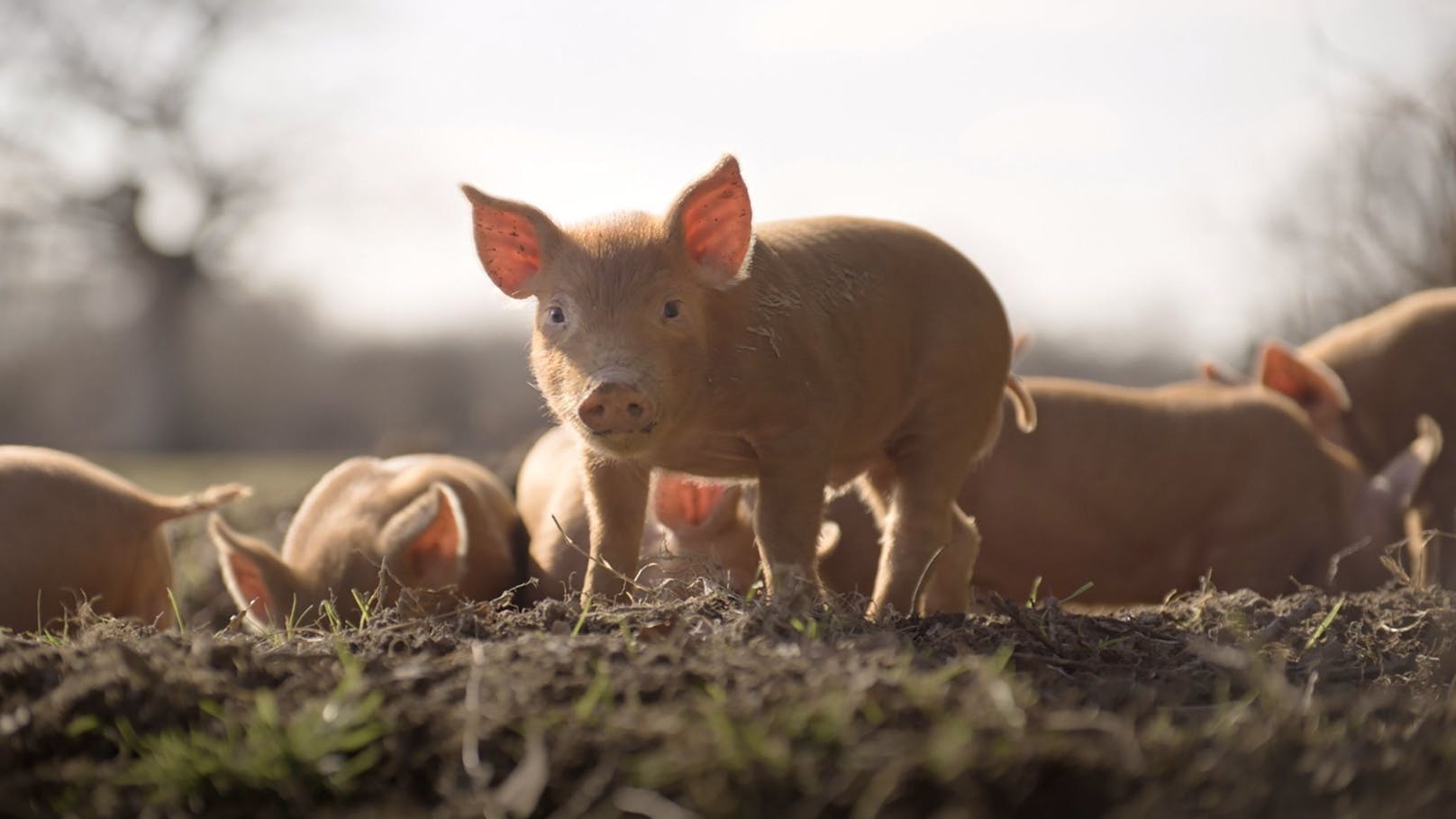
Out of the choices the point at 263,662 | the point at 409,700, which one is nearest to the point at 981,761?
the point at 409,700

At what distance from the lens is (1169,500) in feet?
21.7

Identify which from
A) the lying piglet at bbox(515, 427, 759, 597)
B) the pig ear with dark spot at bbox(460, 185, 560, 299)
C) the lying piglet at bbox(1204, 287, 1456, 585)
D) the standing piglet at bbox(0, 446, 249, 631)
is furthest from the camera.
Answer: the lying piglet at bbox(1204, 287, 1456, 585)

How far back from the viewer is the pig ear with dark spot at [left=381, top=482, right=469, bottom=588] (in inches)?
205

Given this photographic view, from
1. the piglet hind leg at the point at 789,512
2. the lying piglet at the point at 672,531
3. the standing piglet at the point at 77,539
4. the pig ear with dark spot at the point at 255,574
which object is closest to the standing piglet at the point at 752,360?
the piglet hind leg at the point at 789,512

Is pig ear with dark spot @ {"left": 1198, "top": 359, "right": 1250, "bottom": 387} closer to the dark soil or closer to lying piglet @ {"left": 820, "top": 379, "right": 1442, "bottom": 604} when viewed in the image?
lying piglet @ {"left": 820, "top": 379, "right": 1442, "bottom": 604}

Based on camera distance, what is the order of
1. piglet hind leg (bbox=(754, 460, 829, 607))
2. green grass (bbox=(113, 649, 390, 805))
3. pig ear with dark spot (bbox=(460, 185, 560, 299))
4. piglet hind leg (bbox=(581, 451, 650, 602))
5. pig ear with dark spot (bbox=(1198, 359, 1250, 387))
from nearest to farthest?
1. green grass (bbox=(113, 649, 390, 805))
2. piglet hind leg (bbox=(754, 460, 829, 607))
3. pig ear with dark spot (bbox=(460, 185, 560, 299))
4. piglet hind leg (bbox=(581, 451, 650, 602))
5. pig ear with dark spot (bbox=(1198, 359, 1250, 387))

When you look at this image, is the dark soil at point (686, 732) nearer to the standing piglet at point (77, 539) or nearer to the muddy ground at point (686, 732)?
the muddy ground at point (686, 732)

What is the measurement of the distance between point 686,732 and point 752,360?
1.72 metres

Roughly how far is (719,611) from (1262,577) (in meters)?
3.93

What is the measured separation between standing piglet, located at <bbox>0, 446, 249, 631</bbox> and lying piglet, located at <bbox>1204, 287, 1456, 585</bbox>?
16.5 feet

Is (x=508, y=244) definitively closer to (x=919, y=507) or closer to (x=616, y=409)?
(x=616, y=409)

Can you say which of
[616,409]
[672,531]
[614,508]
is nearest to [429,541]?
[672,531]

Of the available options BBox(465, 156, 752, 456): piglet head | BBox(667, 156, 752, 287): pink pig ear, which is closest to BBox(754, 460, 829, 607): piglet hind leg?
BBox(465, 156, 752, 456): piglet head

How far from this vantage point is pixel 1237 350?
11.9 metres
